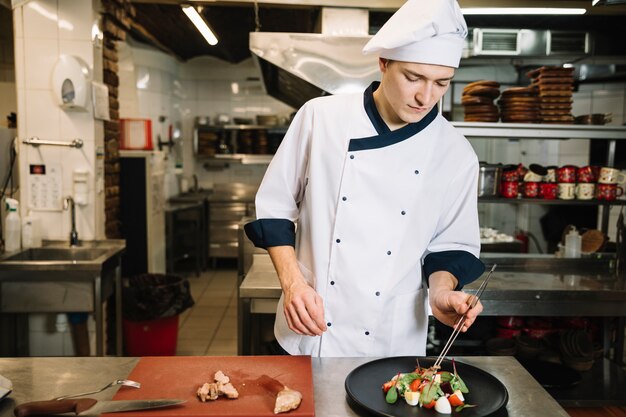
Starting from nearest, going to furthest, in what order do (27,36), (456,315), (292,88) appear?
(456,315), (27,36), (292,88)

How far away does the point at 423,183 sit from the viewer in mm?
1572

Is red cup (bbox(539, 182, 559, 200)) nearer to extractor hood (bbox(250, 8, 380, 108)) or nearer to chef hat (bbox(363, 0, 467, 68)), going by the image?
extractor hood (bbox(250, 8, 380, 108))

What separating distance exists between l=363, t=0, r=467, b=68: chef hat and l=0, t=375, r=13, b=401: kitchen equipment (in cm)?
117

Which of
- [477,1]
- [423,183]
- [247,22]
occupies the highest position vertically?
[247,22]

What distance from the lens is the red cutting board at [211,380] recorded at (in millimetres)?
1010

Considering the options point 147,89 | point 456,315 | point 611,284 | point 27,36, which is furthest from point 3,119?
point 611,284

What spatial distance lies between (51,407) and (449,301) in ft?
3.03

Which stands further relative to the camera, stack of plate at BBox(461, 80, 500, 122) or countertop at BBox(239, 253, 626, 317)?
stack of plate at BBox(461, 80, 500, 122)

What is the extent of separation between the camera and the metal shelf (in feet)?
9.71

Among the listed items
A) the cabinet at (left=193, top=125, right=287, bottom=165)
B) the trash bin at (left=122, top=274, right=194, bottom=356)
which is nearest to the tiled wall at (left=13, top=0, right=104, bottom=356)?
the trash bin at (left=122, top=274, right=194, bottom=356)

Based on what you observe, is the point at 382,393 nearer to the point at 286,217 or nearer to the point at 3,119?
the point at 286,217

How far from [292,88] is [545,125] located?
6.62 feet

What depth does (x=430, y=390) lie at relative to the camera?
3.55 feet

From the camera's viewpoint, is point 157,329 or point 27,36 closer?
point 27,36
